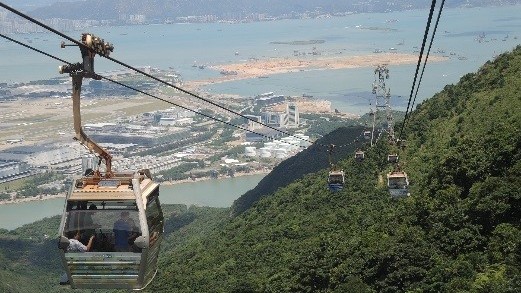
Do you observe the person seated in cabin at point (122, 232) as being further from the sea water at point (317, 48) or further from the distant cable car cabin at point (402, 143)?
the sea water at point (317, 48)

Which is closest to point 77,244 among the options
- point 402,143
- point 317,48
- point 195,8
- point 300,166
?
point 402,143

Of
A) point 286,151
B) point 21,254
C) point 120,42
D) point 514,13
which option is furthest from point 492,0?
point 21,254

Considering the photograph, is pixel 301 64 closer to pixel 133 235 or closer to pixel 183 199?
pixel 183 199

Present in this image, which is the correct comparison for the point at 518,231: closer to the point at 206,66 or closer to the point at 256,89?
the point at 256,89

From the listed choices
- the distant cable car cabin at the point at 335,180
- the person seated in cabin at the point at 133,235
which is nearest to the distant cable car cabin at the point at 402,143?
the distant cable car cabin at the point at 335,180

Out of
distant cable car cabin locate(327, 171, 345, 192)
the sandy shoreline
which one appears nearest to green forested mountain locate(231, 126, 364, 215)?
distant cable car cabin locate(327, 171, 345, 192)

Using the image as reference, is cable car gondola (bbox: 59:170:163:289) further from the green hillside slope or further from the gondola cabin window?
the green hillside slope
